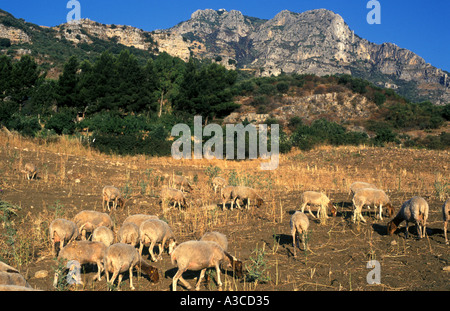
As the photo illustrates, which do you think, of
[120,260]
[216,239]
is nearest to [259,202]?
[216,239]

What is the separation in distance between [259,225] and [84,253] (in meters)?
5.44

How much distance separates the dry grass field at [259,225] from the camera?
674 centimetres

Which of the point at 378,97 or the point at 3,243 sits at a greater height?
the point at 378,97

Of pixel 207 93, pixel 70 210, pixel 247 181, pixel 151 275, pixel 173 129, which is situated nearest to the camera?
pixel 151 275

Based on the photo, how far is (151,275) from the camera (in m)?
6.51

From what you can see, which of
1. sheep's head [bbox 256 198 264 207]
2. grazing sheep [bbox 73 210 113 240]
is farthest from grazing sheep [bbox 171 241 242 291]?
sheep's head [bbox 256 198 264 207]

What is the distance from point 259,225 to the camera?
11039 mm

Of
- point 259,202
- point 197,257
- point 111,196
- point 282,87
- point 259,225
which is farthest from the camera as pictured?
point 282,87

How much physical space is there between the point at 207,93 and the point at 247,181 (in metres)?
31.5

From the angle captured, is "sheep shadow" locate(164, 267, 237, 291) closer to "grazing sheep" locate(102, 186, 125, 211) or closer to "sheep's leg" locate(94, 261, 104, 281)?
"sheep's leg" locate(94, 261, 104, 281)

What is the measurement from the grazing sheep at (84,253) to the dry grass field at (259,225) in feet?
1.07

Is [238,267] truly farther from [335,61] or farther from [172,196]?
[335,61]

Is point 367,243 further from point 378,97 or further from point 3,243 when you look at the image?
point 378,97
